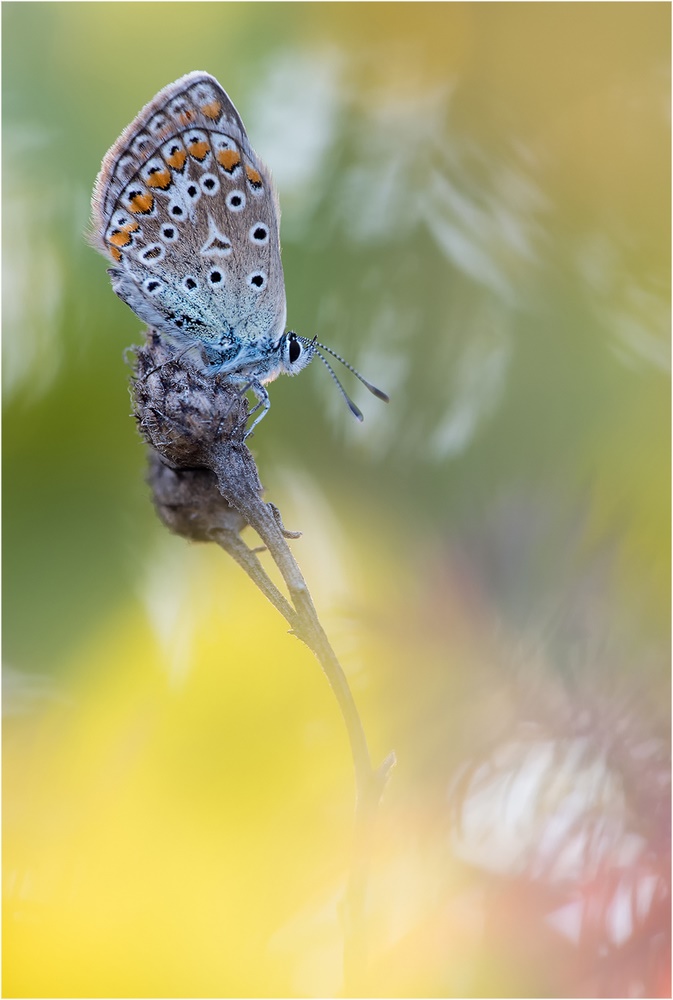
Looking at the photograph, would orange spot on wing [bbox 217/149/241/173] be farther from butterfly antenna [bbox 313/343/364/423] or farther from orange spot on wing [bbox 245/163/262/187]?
butterfly antenna [bbox 313/343/364/423]

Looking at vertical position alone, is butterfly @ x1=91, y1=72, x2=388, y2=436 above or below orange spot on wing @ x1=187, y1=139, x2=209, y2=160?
below

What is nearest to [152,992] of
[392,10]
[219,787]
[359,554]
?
[219,787]

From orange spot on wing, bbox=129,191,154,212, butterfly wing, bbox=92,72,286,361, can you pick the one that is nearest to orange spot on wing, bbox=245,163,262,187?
butterfly wing, bbox=92,72,286,361

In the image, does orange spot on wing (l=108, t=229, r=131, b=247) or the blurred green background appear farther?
orange spot on wing (l=108, t=229, r=131, b=247)

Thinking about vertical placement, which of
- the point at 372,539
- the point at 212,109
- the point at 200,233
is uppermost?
the point at 212,109

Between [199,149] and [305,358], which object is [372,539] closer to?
[305,358]

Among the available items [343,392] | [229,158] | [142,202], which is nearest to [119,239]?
[142,202]
